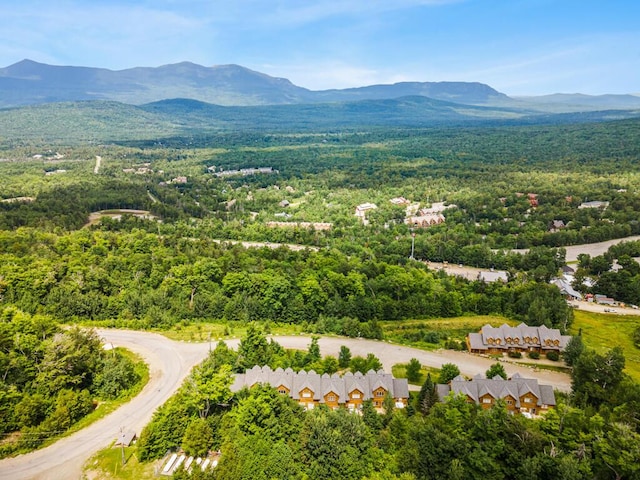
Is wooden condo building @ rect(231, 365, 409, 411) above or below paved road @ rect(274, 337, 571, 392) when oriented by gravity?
above

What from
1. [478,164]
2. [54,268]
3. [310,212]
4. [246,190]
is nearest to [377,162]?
[478,164]

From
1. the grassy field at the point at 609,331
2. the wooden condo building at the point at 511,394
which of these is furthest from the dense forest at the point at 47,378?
the grassy field at the point at 609,331

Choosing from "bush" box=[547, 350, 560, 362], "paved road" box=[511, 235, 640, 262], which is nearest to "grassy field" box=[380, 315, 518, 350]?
"bush" box=[547, 350, 560, 362]

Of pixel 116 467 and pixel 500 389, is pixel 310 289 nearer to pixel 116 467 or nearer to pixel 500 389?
pixel 500 389

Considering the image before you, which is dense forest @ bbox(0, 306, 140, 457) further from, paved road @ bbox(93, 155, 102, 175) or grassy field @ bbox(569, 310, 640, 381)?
paved road @ bbox(93, 155, 102, 175)

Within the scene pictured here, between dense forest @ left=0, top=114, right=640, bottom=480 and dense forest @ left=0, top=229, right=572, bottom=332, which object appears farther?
dense forest @ left=0, top=229, right=572, bottom=332
